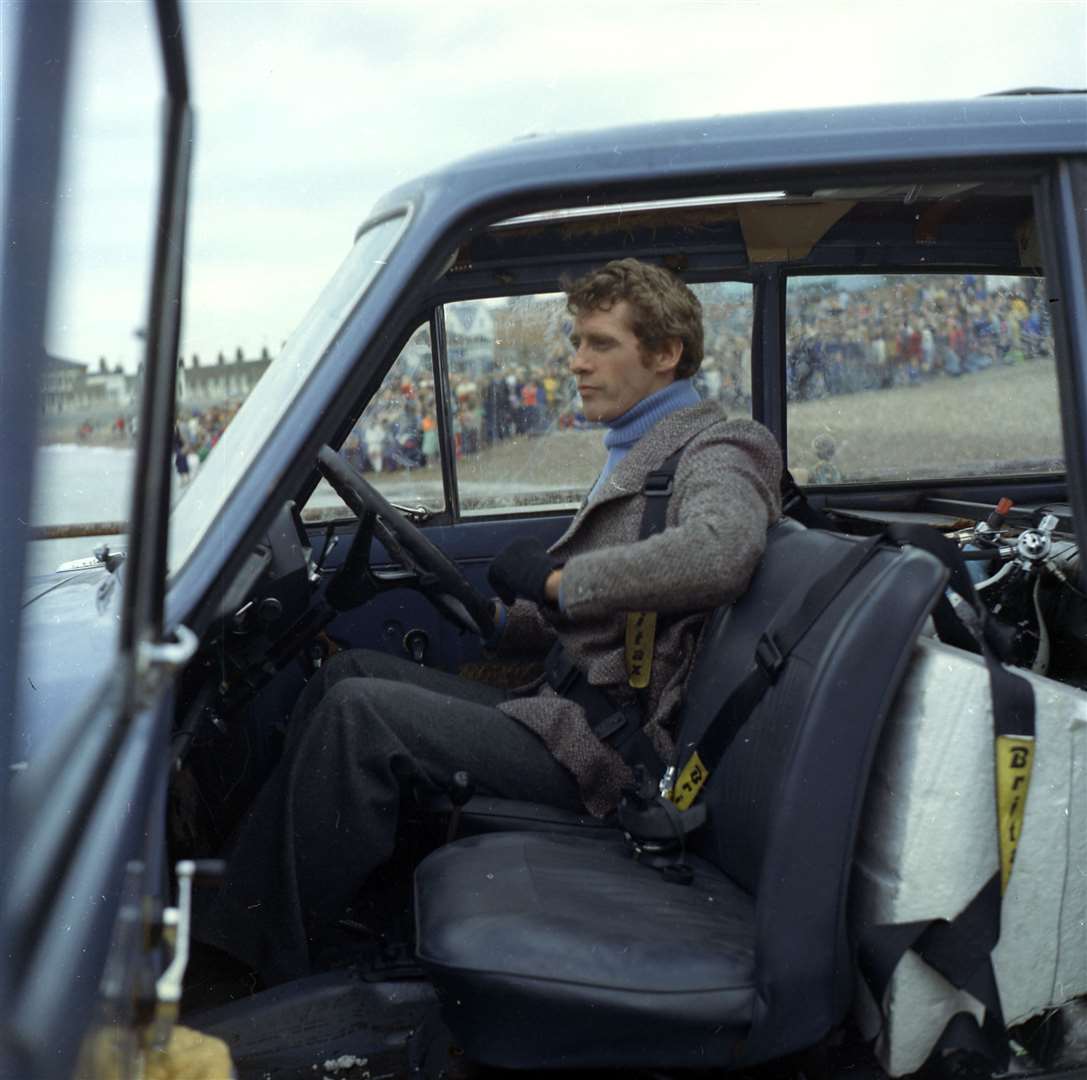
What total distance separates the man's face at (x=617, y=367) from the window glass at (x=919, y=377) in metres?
1.11

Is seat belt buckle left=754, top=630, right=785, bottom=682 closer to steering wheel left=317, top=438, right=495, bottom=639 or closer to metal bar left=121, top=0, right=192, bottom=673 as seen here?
steering wheel left=317, top=438, right=495, bottom=639

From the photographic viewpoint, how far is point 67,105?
2.48 feet

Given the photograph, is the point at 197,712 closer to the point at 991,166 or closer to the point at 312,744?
the point at 312,744

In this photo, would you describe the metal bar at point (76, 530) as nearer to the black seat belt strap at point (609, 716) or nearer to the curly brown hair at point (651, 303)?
the black seat belt strap at point (609, 716)

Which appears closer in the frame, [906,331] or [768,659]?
[768,659]

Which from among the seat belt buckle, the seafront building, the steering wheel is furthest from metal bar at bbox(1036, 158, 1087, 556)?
the steering wheel

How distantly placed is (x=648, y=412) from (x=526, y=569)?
0.42 meters

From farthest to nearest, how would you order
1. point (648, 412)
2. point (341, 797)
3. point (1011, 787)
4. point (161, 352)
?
1. point (648, 412)
2. point (341, 797)
3. point (1011, 787)
4. point (161, 352)

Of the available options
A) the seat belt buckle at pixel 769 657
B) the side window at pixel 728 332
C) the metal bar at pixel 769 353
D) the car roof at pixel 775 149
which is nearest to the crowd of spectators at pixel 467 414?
the side window at pixel 728 332

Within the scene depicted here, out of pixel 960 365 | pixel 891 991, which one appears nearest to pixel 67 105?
pixel 891 991

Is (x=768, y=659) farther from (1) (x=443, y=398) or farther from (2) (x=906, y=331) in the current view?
(2) (x=906, y=331)

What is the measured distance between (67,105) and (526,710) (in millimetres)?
1640

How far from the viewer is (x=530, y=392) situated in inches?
128

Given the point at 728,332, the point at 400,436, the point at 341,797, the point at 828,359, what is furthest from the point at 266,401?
the point at 828,359
